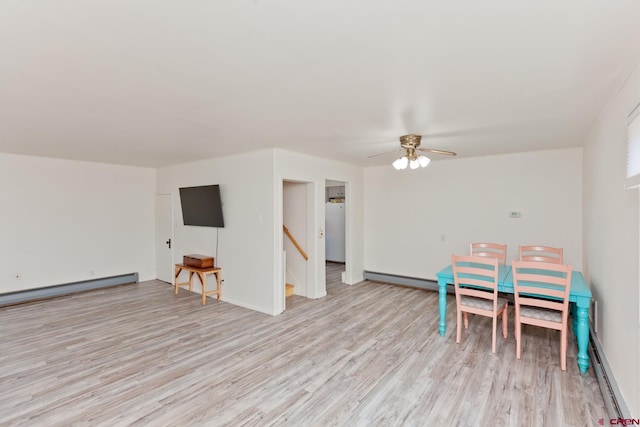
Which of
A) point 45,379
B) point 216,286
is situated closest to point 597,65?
point 45,379

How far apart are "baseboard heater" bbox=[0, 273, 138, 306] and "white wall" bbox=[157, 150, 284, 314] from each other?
1814 millimetres

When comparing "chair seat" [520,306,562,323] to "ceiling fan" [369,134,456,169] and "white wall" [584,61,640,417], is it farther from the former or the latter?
"ceiling fan" [369,134,456,169]

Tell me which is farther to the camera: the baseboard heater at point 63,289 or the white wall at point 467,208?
the baseboard heater at point 63,289

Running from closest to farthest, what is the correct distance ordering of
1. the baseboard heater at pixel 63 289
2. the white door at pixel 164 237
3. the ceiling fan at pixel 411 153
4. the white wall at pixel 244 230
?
the ceiling fan at pixel 411 153, the white wall at pixel 244 230, the baseboard heater at pixel 63 289, the white door at pixel 164 237

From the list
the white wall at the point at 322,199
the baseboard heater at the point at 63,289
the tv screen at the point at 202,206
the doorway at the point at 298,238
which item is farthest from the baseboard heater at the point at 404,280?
the baseboard heater at the point at 63,289

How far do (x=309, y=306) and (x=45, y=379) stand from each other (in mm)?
3028

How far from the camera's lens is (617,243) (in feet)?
7.68

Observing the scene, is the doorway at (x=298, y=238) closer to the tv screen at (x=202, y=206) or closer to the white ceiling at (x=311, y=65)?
the tv screen at (x=202, y=206)

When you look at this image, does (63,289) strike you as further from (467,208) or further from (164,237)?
(467,208)

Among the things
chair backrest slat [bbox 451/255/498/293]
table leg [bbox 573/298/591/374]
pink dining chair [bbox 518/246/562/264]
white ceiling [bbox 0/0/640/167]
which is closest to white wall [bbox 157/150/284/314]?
white ceiling [bbox 0/0/640/167]

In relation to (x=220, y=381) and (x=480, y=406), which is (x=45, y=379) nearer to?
(x=220, y=381)

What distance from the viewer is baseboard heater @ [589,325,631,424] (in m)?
2.09

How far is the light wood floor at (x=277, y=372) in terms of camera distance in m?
2.24

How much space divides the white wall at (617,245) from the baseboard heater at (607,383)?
0.06m
